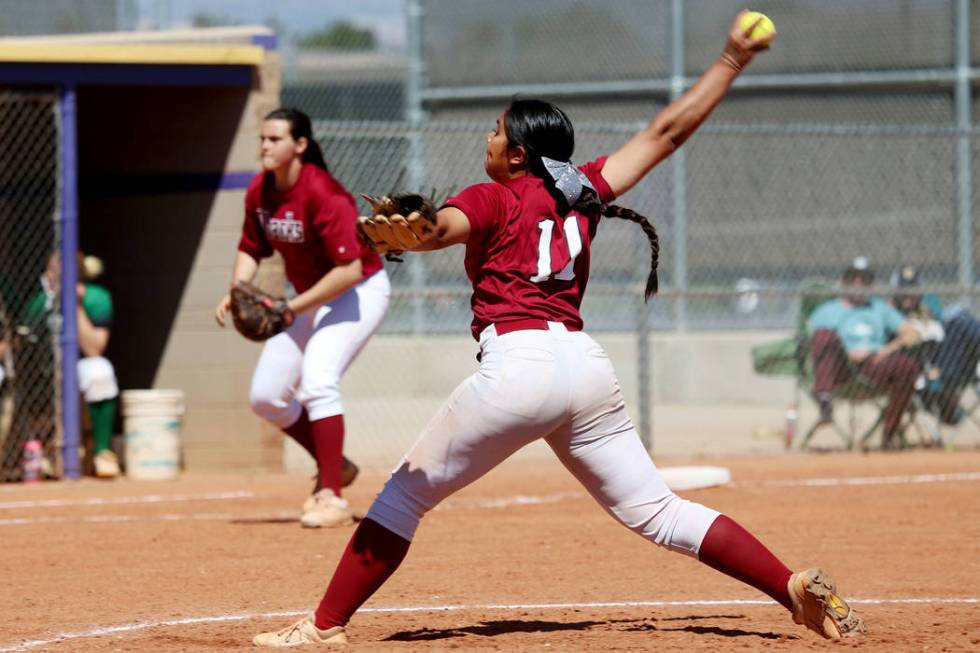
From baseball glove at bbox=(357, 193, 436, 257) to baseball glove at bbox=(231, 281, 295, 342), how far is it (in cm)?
340

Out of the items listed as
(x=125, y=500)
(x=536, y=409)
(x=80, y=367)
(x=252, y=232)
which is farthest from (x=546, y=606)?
(x=80, y=367)

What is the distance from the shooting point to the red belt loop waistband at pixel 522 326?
4887 mm

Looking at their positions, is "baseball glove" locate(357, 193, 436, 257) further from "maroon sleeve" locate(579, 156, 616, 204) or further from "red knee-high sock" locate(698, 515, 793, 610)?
"red knee-high sock" locate(698, 515, 793, 610)

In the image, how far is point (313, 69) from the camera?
1978 cm

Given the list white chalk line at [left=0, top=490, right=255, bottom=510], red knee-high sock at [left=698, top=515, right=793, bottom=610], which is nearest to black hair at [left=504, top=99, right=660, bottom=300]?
red knee-high sock at [left=698, top=515, right=793, bottom=610]

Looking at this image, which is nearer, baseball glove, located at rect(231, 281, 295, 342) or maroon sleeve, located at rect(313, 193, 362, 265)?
baseball glove, located at rect(231, 281, 295, 342)

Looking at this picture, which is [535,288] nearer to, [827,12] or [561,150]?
[561,150]

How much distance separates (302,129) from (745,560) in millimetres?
4245

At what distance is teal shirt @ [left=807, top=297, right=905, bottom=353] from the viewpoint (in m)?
12.7

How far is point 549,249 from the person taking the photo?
4.91 m

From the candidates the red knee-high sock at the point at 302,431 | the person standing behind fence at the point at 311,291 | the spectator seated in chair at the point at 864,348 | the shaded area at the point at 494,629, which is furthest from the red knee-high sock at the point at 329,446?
the spectator seated in chair at the point at 864,348

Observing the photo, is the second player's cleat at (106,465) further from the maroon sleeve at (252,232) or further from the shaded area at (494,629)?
the shaded area at (494,629)

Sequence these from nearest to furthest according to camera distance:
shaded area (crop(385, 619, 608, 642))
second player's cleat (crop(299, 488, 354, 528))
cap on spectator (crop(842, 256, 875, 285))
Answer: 1. shaded area (crop(385, 619, 608, 642))
2. second player's cleat (crop(299, 488, 354, 528))
3. cap on spectator (crop(842, 256, 875, 285))

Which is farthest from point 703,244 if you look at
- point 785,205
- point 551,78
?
point 551,78
